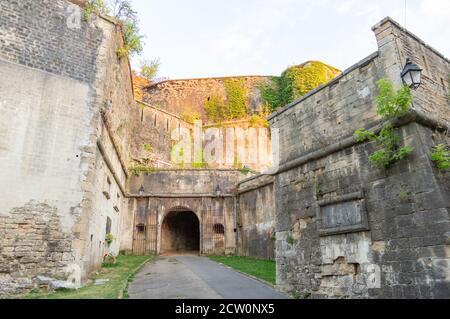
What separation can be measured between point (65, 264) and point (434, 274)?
27.4ft

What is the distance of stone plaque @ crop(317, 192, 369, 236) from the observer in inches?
282

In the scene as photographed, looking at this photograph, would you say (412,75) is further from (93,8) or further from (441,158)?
(93,8)

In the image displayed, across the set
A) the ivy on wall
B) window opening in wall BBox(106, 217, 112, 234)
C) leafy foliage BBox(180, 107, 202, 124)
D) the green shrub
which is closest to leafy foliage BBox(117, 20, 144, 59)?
window opening in wall BBox(106, 217, 112, 234)

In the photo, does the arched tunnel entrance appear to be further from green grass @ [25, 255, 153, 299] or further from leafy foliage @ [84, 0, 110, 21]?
leafy foliage @ [84, 0, 110, 21]

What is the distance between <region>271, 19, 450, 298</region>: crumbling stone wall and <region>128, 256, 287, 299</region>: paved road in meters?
1.03

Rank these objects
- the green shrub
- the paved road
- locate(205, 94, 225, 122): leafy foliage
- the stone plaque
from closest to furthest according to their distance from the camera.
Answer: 1. the stone plaque
2. the paved road
3. the green shrub
4. locate(205, 94, 225, 122): leafy foliage

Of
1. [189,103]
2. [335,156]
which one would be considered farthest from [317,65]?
[335,156]

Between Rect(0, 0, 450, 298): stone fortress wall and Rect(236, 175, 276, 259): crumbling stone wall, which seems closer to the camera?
Rect(0, 0, 450, 298): stone fortress wall

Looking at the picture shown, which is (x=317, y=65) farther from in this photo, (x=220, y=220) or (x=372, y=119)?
(x=372, y=119)

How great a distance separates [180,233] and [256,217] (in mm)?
9020

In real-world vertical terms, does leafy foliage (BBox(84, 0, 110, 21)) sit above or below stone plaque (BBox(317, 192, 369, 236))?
above

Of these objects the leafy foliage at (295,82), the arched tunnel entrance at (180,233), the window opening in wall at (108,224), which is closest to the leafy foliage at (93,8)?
the window opening in wall at (108,224)

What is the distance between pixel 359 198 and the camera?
726 centimetres

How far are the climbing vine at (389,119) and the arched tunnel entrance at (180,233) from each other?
1690cm
